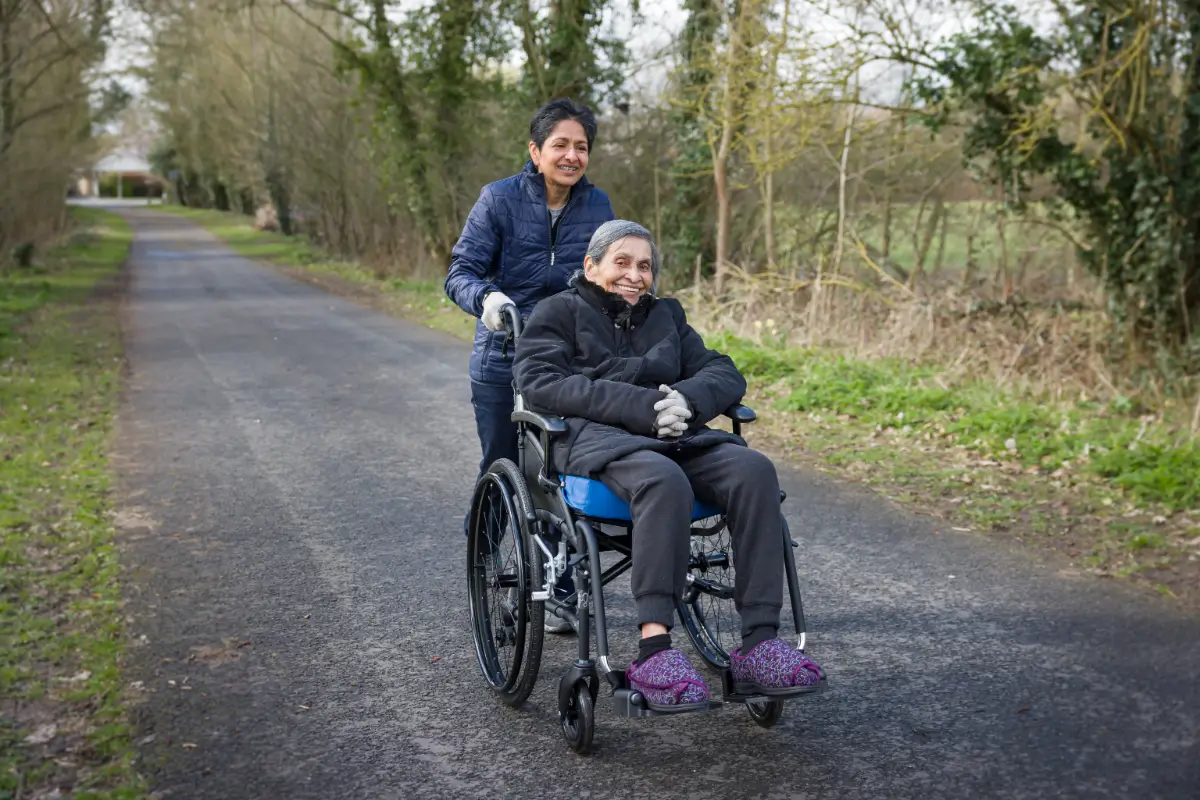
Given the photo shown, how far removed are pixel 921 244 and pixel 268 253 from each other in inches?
964

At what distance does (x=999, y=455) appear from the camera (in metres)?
7.45

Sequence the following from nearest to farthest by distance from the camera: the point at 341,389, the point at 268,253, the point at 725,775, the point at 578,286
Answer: the point at 725,775 < the point at 578,286 < the point at 341,389 < the point at 268,253

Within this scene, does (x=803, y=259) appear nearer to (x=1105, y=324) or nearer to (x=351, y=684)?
(x=1105, y=324)

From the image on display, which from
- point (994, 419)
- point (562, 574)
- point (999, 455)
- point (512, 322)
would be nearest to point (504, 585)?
point (562, 574)

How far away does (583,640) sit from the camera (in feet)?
11.3

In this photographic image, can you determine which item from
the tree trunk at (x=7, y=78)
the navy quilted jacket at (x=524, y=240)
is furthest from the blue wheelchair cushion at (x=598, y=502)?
the tree trunk at (x=7, y=78)

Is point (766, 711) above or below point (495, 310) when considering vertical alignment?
below

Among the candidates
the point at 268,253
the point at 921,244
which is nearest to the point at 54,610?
the point at 921,244

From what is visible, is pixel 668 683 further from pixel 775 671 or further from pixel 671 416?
pixel 671 416

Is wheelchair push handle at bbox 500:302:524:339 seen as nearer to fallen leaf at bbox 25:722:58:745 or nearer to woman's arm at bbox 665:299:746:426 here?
woman's arm at bbox 665:299:746:426

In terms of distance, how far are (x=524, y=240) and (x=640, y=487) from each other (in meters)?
1.38

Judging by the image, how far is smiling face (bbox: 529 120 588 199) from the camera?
14.1ft

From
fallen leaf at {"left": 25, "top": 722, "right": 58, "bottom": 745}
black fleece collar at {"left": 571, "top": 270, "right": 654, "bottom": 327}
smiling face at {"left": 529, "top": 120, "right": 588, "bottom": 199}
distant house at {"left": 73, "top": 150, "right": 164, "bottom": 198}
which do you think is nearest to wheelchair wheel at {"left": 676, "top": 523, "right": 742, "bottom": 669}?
black fleece collar at {"left": 571, "top": 270, "right": 654, "bottom": 327}

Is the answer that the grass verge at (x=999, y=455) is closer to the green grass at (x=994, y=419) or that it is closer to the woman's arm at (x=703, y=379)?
the green grass at (x=994, y=419)
